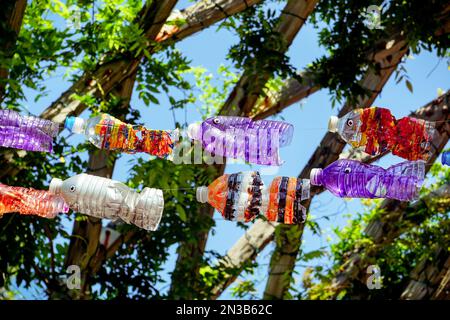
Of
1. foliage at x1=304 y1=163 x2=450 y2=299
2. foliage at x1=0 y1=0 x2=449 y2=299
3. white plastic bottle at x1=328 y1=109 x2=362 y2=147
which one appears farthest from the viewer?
foliage at x1=304 y1=163 x2=450 y2=299

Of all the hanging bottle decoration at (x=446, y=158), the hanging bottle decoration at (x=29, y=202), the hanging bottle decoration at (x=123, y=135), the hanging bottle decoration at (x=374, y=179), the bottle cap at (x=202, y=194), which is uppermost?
the hanging bottle decoration at (x=123, y=135)

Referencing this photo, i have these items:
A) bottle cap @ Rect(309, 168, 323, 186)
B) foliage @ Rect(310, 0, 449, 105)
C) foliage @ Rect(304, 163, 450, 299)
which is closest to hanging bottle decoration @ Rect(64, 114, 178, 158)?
bottle cap @ Rect(309, 168, 323, 186)

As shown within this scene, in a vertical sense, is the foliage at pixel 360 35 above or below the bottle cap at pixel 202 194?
above

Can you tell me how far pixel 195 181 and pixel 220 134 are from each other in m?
1.41

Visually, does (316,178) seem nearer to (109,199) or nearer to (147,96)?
(109,199)

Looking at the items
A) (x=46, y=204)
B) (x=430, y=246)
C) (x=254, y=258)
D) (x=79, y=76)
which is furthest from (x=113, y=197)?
(x=430, y=246)

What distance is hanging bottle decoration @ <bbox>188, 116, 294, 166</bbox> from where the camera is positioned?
2.48 meters

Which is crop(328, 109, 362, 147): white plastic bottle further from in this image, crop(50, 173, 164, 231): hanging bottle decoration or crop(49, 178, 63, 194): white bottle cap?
crop(49, 178, 63, 194): white bottle cap

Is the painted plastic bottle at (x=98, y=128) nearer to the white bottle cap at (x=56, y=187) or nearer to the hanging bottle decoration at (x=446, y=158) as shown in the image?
the white bottle cap at (x=56, y=187)

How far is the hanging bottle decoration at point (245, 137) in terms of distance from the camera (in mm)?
2477

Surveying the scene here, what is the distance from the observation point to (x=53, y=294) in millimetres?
3742

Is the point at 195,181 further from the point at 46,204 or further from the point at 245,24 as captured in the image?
the point at 46,204

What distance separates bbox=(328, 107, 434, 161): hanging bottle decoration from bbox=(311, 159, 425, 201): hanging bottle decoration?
6cm

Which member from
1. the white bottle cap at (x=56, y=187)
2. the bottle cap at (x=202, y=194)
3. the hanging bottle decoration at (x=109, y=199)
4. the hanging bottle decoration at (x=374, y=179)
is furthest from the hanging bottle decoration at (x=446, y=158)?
the white bottle cap at (x=56, y=187)
